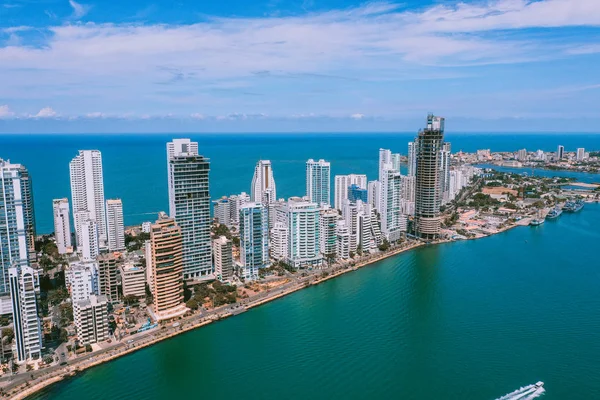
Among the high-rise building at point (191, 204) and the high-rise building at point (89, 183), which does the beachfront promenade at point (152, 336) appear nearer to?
the high-rise building at point (191, 204)

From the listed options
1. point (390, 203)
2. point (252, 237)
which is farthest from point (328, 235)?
point (390, 203)

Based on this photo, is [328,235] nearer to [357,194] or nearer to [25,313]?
[357,194]

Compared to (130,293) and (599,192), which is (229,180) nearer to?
(130,293)

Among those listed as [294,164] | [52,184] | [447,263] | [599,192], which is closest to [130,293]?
[447,263]

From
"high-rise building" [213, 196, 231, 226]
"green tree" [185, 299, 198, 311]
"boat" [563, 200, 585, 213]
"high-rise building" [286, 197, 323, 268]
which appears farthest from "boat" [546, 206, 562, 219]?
"green tree" [185, 299, 198, 311]

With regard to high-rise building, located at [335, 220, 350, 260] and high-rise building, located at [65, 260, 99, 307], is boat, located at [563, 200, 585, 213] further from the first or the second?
high-rise building, located at [65, 260, 99, 307]

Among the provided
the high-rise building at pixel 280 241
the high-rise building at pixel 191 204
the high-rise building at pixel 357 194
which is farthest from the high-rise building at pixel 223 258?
the high-rise building at pixel 357 194
